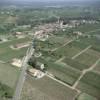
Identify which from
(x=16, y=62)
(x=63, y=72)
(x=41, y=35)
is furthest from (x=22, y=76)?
(x=41, y=35)

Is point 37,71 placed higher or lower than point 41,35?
higher

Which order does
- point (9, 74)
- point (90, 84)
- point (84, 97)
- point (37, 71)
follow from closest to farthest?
1. point (84, 97)
2. point (90, 84)
3. point (9, 74)
4. point (37, 71)

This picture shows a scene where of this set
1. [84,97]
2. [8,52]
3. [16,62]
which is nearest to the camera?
[84,97]

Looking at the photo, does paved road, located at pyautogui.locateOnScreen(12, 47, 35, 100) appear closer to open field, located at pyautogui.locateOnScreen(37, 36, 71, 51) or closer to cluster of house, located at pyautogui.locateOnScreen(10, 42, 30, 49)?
cluster of house, located at pyautogui.locateOnScreen(10, 42, 30, 49)

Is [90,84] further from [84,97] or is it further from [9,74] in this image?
[9,74]

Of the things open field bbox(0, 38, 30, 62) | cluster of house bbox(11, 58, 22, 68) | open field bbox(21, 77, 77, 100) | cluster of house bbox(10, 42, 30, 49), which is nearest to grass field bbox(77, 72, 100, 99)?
open field bbox(21, 77, 77, 100)

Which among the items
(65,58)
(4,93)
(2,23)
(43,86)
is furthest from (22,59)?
(2,23)

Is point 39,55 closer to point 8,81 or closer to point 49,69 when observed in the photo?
point 49,69
